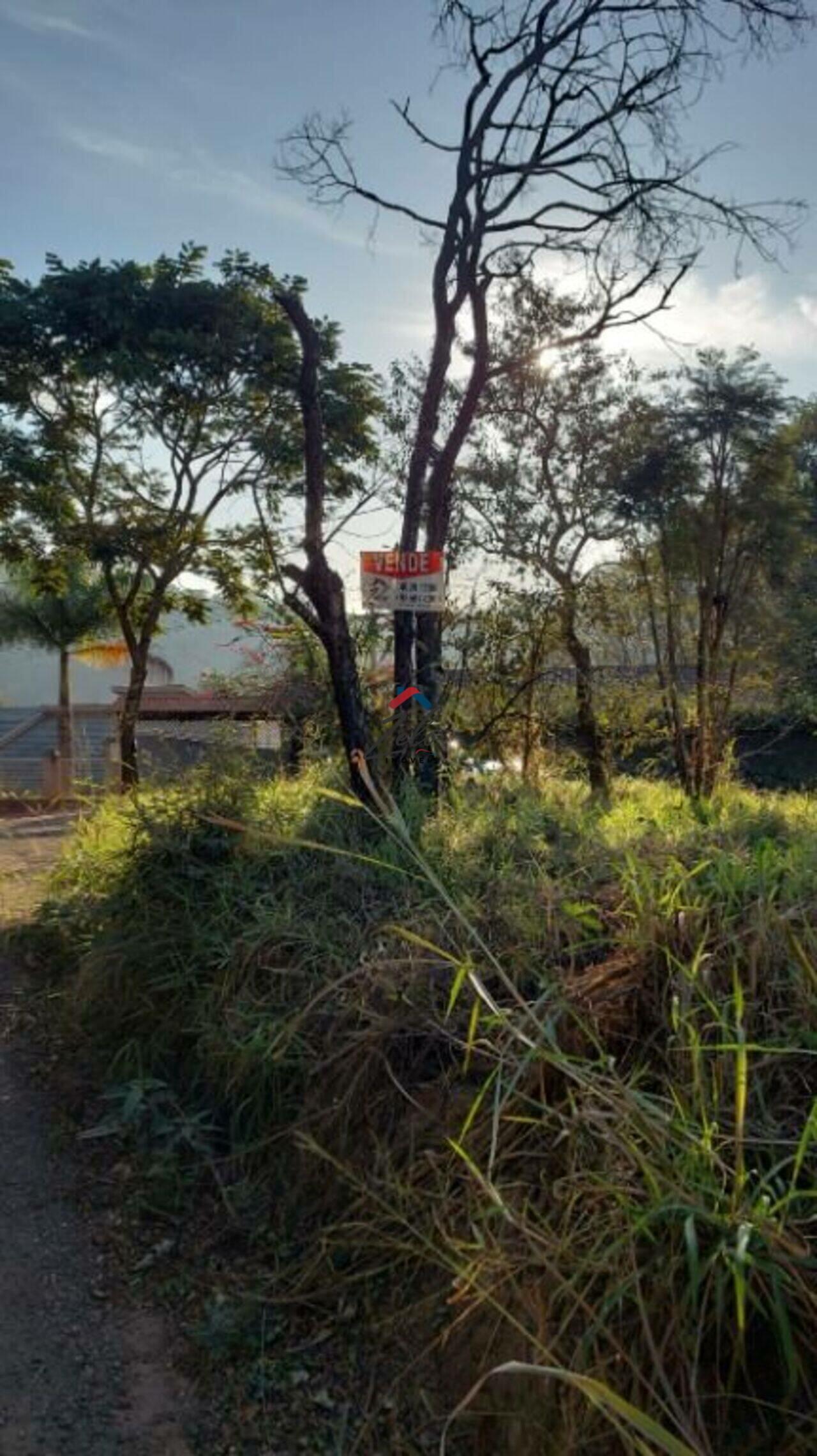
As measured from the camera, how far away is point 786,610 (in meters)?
14.4

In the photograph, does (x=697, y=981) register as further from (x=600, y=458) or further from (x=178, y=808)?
(x=600, y=458)

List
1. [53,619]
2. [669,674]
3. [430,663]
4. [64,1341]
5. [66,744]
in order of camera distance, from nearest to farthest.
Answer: [64,1341] → [430,663] → [669,674] → [66,744] → [53,619]

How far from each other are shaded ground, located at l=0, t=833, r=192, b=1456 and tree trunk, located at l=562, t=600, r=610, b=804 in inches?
266

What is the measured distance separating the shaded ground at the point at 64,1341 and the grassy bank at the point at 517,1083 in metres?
0.34

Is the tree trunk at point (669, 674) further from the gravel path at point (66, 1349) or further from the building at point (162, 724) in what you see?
the gravel path at point (66, 1349)

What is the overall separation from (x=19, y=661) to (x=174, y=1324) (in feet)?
254

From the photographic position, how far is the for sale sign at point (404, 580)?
18.8ft

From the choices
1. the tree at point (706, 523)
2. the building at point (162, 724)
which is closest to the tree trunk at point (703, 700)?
the tree at point (706, 523)

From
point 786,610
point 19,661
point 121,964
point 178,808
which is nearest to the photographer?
point 121,964

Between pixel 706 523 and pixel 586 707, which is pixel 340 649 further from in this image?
pixel 706 523

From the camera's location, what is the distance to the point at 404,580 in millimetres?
5758

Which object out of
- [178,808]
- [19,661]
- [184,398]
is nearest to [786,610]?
[184,398]

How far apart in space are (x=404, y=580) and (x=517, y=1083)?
3.65 meters

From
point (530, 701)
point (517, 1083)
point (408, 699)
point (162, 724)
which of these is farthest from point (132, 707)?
point (517, 1083)
